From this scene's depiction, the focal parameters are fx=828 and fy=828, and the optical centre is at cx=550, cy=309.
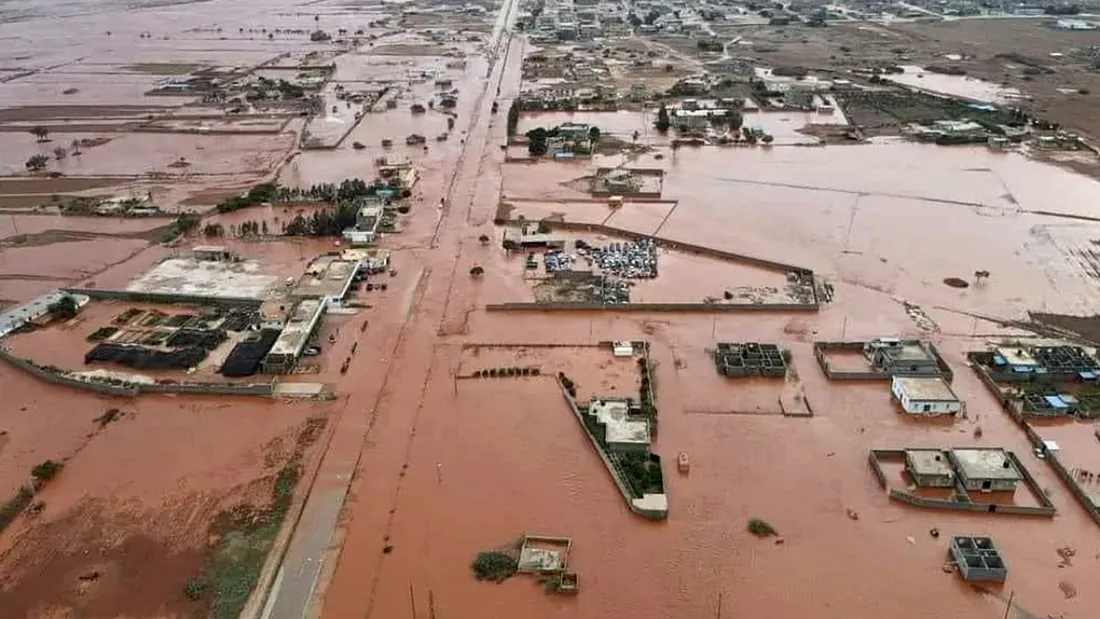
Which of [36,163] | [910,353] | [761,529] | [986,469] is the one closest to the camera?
[761,529]

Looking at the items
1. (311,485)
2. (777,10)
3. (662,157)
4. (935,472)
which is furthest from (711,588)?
(777,10)

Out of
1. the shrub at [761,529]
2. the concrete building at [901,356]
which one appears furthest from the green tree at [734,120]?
the shrub at [761,529]

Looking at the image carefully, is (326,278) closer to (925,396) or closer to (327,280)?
(327,280)

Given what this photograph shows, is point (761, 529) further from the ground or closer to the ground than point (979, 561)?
closer to the ground

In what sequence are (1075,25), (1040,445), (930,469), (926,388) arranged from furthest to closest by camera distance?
(1075,25), (926,388), (1040,445), (930,469)

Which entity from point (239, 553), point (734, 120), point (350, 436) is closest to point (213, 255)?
point (350, 436)

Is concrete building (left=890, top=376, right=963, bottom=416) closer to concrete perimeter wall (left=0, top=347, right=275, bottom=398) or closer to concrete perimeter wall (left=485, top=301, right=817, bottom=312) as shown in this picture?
concrete perimeter wall (left=485, top=301, right=817, bottom=312)
